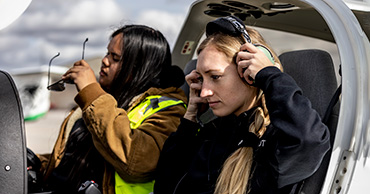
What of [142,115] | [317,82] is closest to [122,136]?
[142,115]

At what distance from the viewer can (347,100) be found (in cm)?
133

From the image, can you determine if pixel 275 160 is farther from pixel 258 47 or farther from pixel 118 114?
pixel 118 114

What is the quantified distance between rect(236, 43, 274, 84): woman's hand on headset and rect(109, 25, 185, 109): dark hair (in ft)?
2.61

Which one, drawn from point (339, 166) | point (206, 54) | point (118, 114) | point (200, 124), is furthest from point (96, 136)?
point (339, 166)

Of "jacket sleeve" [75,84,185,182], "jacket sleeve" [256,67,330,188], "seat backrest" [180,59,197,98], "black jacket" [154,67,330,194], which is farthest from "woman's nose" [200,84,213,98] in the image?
"seat backrest" [180,59,197,98]

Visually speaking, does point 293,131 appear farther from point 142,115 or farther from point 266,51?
point 142,115

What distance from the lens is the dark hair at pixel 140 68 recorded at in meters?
2.20

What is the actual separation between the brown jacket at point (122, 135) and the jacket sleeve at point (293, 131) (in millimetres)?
720

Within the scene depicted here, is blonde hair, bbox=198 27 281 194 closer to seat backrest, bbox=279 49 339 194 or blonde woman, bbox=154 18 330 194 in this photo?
blonde woman, bbox=154 18 330 194

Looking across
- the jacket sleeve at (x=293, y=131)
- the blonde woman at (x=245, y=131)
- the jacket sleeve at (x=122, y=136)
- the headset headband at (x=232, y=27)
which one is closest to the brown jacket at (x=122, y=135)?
the jacket sleeve at (x=122, y=136)

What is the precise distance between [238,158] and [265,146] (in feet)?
0.34

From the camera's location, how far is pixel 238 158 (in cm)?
148

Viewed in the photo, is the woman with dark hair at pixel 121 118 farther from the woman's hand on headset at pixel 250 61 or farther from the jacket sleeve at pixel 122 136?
the woman's hand on headset at pixel 250 61

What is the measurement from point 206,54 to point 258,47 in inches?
7.8
